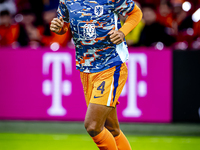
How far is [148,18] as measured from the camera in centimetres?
579

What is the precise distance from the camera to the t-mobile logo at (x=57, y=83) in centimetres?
514

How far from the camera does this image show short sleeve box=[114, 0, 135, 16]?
278 cm

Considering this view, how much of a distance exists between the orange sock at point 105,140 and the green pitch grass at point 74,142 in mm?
1553

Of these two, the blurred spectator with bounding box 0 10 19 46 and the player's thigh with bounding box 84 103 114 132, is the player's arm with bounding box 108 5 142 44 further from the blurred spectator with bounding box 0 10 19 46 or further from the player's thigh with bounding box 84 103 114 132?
the blurred spectator with bounding box 0 10 19 46

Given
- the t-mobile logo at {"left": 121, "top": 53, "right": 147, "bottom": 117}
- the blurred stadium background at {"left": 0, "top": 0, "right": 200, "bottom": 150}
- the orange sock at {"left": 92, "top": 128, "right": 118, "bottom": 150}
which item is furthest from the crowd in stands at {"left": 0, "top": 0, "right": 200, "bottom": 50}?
the orange sock at {"left": 92, "top": 128, "right": 118, "bottom": 150}

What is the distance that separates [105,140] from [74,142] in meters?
1.96

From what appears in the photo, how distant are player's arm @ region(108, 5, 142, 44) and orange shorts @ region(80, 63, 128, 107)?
0.82 ft

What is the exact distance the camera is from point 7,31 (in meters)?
6.20

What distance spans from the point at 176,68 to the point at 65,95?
174 centimetres

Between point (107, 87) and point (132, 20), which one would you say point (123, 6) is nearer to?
point (132, 20)

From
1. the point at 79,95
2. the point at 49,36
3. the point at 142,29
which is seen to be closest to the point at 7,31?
the point at 49,36

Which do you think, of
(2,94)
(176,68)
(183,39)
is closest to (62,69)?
(2,94)

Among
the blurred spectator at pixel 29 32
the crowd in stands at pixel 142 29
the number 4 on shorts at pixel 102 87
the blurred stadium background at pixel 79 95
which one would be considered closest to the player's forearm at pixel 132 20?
the number 4 on shorts at pixel 102 87

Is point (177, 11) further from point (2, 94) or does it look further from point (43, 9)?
point (2, 94)
